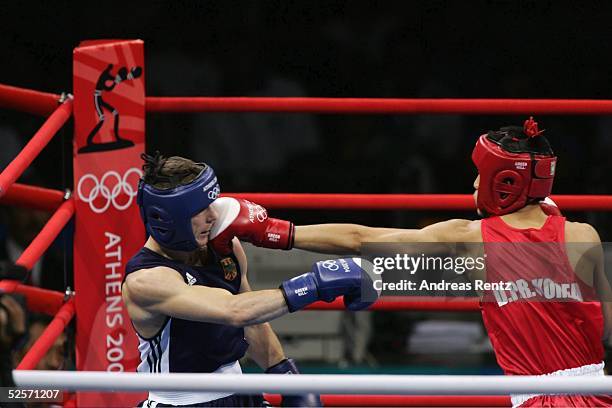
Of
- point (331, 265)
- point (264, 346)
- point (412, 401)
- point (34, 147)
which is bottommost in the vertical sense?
point (412, 401)

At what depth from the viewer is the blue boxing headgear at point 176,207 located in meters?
2.54

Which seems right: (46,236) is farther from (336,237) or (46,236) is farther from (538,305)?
(538,305)

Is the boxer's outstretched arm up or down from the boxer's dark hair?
down

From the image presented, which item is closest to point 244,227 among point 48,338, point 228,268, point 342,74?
point 228,268

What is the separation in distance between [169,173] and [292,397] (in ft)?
2.57

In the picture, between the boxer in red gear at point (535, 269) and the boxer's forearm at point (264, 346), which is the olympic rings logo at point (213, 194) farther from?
the boxer in red gear at point (535, 269)

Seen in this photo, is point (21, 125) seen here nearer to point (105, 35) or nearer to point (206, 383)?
point (105, 35)

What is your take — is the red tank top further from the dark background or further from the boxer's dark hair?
the dark background

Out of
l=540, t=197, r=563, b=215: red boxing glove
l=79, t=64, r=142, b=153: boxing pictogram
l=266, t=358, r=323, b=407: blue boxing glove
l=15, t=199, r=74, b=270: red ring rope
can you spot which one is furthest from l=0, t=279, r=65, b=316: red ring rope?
l=540, t=197, r=563, b=215: red boxing glove

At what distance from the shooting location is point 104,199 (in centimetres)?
304

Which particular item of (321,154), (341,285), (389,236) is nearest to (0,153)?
(321,154)

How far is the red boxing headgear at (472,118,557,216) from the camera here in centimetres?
267

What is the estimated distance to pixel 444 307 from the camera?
3.11m

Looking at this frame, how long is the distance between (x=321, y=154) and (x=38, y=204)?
3355 mm
